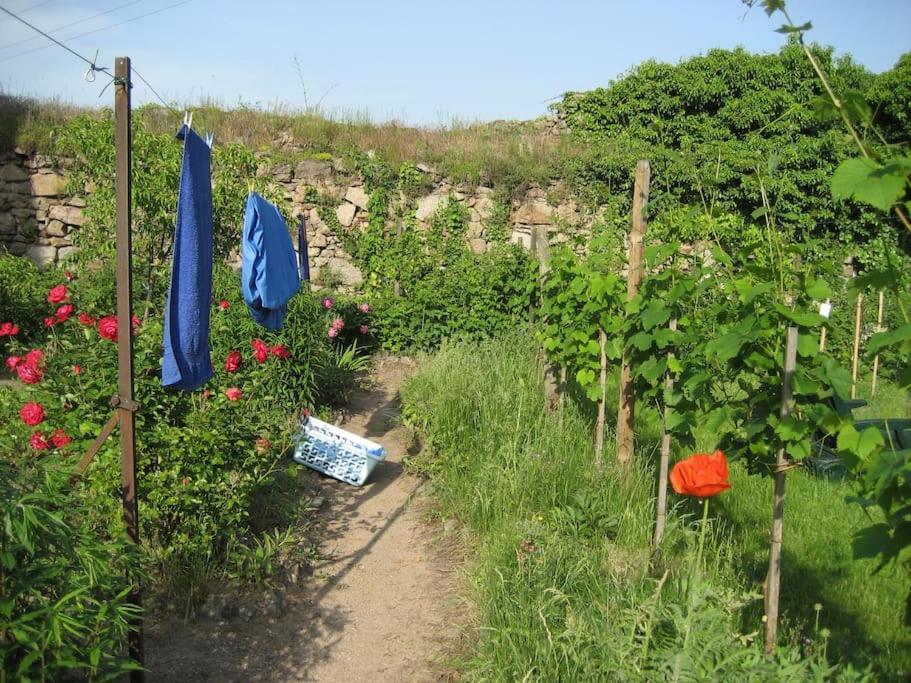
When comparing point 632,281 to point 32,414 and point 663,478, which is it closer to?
point 663,478

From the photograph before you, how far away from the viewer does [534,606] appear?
9.62ft

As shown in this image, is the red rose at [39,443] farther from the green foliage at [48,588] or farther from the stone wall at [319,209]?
the stone wall at [319,209]

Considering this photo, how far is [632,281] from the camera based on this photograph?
4.18 meters

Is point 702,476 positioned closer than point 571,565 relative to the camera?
Yes

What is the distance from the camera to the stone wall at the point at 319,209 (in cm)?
960

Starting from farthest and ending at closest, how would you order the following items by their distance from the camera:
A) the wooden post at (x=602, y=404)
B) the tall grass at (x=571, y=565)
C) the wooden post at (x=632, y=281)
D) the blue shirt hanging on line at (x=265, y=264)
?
the blue shirt hanging on line at (x=265, y=264) → the wooden post at (x=602, y=404) → the wooden post at (x=632, y=281) → the tall grass at (x=571, y=565)

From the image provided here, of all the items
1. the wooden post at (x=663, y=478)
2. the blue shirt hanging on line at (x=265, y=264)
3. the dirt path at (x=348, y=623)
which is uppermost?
the blue shirt hanging on line at (x=265, y=264)

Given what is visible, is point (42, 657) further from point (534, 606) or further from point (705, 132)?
point (705, 132)

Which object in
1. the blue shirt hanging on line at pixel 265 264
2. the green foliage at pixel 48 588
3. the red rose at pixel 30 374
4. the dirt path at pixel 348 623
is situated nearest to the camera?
the green foliage at pixel 48 588

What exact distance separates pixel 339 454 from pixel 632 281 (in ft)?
7.77

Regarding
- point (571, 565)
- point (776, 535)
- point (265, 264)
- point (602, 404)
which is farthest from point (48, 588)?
point (602, 404)

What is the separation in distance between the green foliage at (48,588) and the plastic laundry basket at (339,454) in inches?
116

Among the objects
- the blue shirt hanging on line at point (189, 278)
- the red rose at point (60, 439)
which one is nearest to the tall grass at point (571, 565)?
the blue shirt hanging on line at point (189, 278)

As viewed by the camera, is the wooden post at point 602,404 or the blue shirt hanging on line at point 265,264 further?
the blue shirt hanging on line at point 265,264
